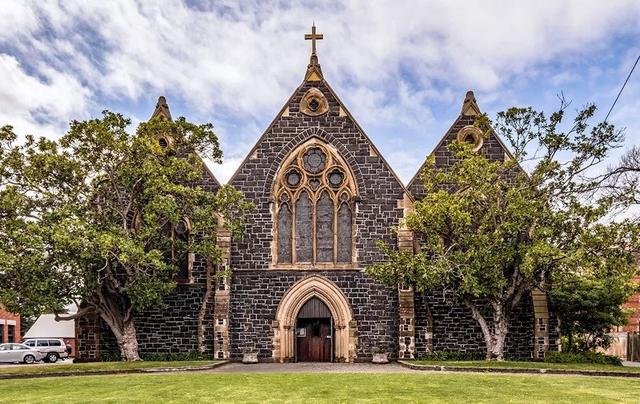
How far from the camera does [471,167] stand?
23875 millimetres

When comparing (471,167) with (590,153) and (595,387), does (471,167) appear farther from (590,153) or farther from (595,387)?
(595,387)

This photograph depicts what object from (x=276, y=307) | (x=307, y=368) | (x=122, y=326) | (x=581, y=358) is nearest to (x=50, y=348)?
(x=122, y=326)

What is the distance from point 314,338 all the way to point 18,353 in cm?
1662

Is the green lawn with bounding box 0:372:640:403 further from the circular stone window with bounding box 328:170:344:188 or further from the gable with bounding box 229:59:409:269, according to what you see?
the circular stone window with bounding box 328:170:344:188

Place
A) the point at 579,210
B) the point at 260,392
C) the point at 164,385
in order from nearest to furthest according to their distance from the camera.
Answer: the point at 260,392 < the point at 164,385 < the point at 579,210

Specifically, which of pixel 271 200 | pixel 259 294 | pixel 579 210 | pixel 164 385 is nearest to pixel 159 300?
pixel 259 294

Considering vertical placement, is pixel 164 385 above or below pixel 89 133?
below

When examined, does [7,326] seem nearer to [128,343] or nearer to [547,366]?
[128,343]

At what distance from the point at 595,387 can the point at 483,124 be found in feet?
41.1

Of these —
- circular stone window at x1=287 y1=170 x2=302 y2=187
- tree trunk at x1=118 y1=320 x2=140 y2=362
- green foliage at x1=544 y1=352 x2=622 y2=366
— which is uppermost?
circular stone window at x1=287 y1=170 x2=302 y2=187

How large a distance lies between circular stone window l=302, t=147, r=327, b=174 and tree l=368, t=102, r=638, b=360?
197 inches

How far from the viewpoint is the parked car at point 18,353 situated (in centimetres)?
3459

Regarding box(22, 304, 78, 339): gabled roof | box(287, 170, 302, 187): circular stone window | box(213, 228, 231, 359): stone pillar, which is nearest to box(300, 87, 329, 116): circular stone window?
box(287, 170, 302, 187): circular stone window

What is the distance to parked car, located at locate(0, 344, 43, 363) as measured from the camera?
34.6 metres
